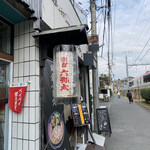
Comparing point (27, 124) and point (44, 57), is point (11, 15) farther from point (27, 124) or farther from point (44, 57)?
point (27, 124)

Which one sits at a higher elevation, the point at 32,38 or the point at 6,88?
the point at 32,38

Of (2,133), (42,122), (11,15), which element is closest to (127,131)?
(42,122)

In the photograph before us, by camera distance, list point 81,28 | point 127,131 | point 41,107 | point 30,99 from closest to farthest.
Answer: point 81,28 → point 30,99 → point 41,107 → point 127,131

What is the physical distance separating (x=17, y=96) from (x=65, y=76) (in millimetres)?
963

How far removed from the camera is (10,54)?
266cm

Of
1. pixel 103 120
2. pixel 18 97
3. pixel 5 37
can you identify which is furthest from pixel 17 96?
pixel 103 120

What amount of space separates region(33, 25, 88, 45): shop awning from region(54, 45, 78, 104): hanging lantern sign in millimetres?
269

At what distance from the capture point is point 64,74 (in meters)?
2.30

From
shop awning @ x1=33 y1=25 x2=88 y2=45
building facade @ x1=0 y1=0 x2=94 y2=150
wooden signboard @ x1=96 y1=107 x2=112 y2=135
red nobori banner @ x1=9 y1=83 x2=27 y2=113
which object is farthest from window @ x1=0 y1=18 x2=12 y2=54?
wooden signboard @ x1=96 y1=107 x2=112 y2=135

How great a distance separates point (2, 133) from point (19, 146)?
38 cm

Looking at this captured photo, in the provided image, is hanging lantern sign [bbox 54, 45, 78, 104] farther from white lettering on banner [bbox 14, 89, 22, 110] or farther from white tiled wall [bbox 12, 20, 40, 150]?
white lettering on banner [bbox 14, 89, 22, 110]

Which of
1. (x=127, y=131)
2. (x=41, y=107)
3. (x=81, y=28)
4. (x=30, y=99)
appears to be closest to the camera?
(x=81, y=28)

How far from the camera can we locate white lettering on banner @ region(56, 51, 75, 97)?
2264mm

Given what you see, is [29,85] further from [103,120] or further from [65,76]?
[103,120]
